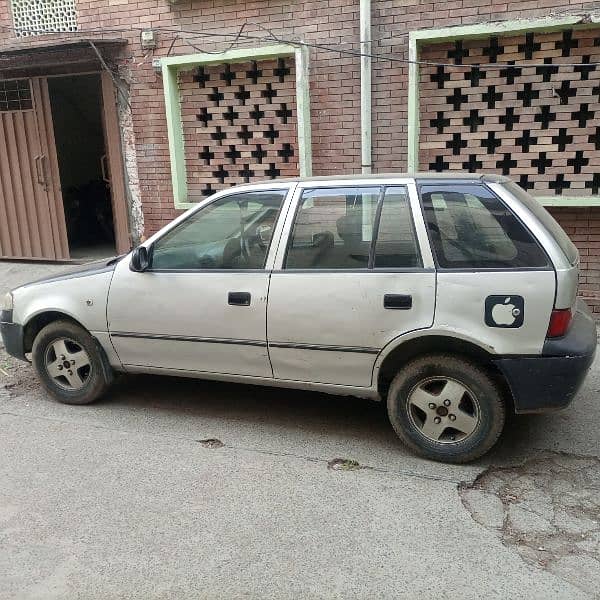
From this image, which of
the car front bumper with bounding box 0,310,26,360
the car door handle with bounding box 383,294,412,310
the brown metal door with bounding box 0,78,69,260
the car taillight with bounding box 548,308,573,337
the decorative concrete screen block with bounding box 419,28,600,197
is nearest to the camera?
the car taillight with bounding box 548,308,573,337

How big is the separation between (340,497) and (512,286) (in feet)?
4.88

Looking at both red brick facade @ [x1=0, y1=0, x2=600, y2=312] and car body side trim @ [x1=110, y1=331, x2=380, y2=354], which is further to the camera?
red brick facade @ [x1=0, y1=0, x2=600, y2=312]

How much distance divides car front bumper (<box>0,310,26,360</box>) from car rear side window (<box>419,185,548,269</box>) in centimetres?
322

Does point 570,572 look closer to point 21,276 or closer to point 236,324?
point 236,324

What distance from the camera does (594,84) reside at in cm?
603

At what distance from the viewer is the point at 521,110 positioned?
6293 millimetres

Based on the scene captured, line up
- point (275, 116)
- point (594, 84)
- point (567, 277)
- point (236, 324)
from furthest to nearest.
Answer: point (275, 116)
point (594, 84)
point (236, 324)
point (567, 277)

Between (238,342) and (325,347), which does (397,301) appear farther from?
(238,342)

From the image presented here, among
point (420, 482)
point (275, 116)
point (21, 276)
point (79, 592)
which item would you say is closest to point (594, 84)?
point (275, 116)

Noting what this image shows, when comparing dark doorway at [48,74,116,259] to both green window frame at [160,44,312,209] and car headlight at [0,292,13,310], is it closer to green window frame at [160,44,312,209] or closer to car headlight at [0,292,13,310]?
green window frame at [160,44,312,209]

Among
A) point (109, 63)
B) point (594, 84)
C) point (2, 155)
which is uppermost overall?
point (109, 63)

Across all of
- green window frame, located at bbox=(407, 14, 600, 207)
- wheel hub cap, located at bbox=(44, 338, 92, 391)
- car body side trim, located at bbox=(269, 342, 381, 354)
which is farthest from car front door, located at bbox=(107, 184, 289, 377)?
green window frame, located at bbox=(407, 14, 600, 207)

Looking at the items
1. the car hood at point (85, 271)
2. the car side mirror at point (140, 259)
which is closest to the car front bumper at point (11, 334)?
the car hood at point (85, 271)

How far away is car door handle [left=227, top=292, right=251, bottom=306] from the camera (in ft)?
12.6
